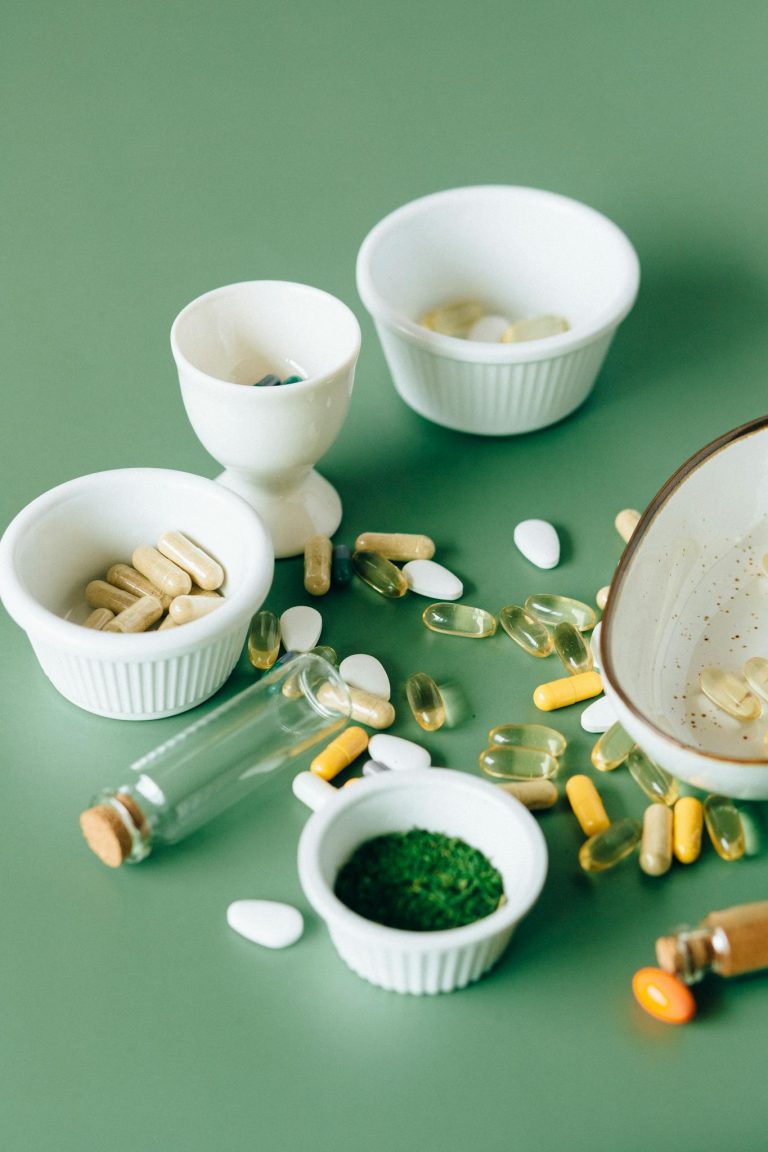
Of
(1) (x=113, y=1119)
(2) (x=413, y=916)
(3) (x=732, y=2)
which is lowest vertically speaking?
(1) (x=113, y=1119)

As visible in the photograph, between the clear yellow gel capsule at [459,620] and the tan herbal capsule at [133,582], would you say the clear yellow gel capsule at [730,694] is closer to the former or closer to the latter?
the clear yellow gel capsule at [459,620]

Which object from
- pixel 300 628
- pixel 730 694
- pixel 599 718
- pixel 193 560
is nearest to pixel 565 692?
pixel 599 718

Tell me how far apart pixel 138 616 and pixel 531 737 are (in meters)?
0.38

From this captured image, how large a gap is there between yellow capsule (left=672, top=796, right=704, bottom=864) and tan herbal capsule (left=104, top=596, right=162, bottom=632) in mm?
Answer: 506

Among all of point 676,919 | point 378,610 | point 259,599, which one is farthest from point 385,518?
point 676,919

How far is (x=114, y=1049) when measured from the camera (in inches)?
42.2

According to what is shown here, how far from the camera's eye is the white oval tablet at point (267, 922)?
113 cm

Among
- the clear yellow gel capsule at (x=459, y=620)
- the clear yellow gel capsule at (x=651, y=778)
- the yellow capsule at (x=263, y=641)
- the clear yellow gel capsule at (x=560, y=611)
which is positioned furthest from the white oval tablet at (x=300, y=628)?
the clear yellow gel capsule at (x=651, y=778)

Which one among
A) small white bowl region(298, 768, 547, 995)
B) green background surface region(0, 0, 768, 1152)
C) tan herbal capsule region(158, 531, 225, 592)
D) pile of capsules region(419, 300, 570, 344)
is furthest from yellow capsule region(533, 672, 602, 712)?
pile of capsules region(419, 300, 570, 344)

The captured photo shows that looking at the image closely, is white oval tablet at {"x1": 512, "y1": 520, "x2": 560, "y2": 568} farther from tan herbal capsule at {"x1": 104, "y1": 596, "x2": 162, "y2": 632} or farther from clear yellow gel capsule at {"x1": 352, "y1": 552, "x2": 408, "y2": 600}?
tan herbal capsule at {"x1": 104, "y1": 596, "x2": 162, "y2": 632}

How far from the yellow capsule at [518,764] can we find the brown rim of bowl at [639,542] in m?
0.13

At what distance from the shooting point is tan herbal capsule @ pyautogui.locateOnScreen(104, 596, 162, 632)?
131cm

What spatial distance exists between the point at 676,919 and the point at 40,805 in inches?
21.8

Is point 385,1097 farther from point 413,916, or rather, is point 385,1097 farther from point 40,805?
point 40,805
